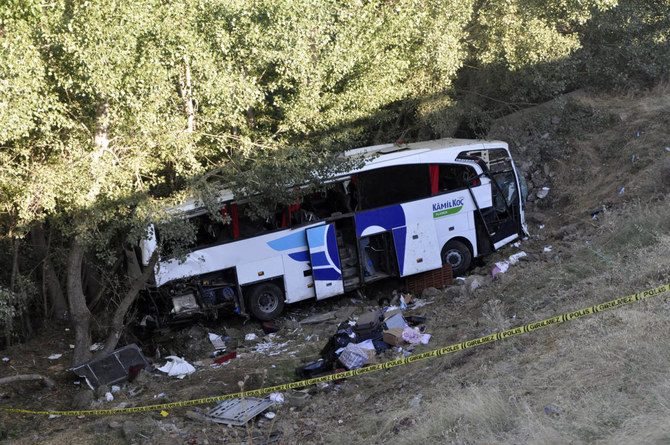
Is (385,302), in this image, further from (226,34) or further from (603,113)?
(603,113)

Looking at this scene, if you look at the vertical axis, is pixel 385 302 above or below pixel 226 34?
below

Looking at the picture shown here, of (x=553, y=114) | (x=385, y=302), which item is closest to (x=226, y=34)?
(x=385, y=302)

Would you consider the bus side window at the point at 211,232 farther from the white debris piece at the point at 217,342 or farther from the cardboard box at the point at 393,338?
the cardboard box at the point at 393,338

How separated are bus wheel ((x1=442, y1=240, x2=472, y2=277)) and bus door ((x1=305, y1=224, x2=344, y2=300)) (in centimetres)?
258

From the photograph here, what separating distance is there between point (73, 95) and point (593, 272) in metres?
8.18

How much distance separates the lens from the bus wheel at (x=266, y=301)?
13.0 m

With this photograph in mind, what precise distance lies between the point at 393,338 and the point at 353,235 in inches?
152

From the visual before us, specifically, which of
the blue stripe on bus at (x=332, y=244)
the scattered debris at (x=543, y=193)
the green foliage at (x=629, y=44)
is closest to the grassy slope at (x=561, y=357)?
the scattered debris at (x=543, y=193)

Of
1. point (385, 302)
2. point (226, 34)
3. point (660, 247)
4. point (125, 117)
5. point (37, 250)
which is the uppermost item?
point (226, 34)

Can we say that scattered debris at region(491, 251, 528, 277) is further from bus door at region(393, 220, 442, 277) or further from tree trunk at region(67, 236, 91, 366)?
tree trunk at region(67, 236, 91, 366)

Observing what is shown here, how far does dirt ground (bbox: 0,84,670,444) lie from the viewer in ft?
A: 19.5

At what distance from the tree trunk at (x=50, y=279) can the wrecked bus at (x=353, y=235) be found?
274 centimetres

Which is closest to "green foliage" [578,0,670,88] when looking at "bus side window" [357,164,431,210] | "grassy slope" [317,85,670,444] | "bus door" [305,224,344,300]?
"grassy slope" [317,85,670,444]

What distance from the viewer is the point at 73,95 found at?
402 inches
